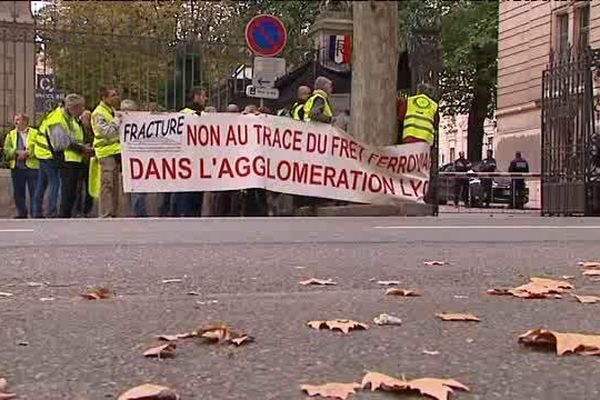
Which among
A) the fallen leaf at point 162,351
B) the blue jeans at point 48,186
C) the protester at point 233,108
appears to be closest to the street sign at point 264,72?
the protester at point 233,108

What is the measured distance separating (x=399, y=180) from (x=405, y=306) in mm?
8743

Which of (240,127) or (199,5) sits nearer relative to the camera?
(240,127)

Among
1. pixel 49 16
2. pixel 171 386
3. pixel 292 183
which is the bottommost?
pixel 171 386

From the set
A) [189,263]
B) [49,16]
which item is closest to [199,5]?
[49,16]

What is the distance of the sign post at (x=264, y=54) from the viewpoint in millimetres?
14195

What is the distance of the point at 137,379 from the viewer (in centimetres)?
358

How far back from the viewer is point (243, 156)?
43.7ft

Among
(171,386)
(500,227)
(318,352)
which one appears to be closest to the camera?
(171,386)

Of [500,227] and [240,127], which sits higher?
[240,127]

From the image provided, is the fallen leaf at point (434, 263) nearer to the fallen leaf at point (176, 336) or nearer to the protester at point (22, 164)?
the fallen leaf at point (176, 336)

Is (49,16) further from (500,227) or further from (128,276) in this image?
(128,276)

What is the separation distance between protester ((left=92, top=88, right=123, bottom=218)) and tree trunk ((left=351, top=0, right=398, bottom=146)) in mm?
3194

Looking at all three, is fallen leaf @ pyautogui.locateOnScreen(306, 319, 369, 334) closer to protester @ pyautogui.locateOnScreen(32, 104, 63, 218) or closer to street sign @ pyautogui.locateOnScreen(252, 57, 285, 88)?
protester @ pyautogui.locateOnScreen(32, 104, 63, 218)

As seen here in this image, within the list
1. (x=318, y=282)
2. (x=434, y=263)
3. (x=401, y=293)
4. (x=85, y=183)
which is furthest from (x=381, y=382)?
(x=85, y=183)
